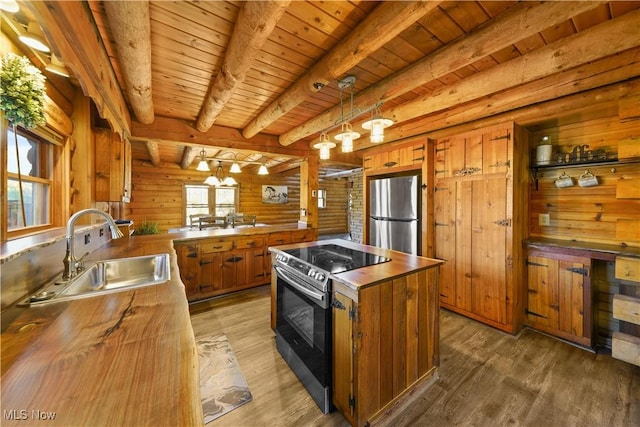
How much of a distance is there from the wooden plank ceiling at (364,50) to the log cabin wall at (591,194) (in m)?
0.66

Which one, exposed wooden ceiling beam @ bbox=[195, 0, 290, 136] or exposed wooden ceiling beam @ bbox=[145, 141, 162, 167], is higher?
exposed wooden ceiling beam @ bbox=[145, 141, 162, 167]

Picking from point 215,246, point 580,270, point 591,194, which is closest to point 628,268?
point 580,270

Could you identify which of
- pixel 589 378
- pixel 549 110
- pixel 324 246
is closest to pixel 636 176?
pixel 549 110

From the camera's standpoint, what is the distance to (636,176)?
2.11 m

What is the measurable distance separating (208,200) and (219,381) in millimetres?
5997

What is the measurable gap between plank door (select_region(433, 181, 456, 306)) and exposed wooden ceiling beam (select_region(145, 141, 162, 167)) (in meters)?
4.18

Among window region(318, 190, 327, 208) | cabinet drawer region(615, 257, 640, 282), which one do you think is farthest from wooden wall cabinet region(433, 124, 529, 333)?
window region(318, 190, 327, 208)

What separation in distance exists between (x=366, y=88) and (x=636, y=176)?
2.50 metres

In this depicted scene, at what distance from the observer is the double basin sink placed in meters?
1.13

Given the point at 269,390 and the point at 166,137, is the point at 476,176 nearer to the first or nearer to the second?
the point at 269,390

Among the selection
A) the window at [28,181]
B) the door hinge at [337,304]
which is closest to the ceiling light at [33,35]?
the window at [28,181]

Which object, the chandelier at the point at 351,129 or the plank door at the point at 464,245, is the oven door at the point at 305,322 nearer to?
the chandelier at the point at 351,129

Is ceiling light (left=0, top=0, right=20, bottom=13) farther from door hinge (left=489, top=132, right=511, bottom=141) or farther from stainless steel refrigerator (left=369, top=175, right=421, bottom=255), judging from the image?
door hinge (left=489, top=132, right=511, bottom=141)

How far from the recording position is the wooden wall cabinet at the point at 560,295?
88.0 inches
